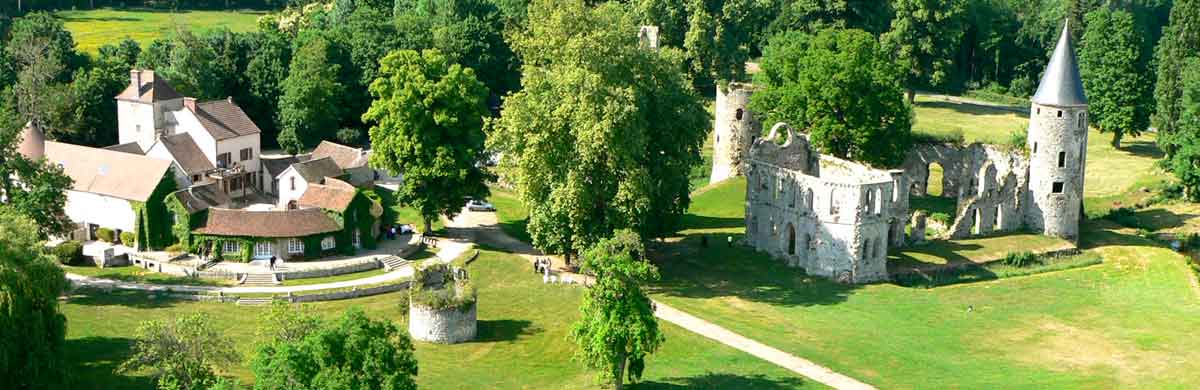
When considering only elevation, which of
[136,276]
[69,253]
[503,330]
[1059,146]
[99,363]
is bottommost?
[99,363]

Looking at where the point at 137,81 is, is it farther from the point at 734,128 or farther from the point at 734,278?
the point at 734,278

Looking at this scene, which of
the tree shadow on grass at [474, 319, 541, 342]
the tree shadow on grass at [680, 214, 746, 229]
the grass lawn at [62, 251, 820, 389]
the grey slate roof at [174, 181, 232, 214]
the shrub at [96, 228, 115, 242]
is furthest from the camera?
the tree shadow on grass at [680, 214, 746, 229]

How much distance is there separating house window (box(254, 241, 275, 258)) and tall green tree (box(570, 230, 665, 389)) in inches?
945

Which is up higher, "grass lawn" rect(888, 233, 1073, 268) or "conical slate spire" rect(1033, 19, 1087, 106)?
"conical slate spire" rect(1033, 19, 1087, 106)

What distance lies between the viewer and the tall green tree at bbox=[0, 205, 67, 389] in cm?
5134

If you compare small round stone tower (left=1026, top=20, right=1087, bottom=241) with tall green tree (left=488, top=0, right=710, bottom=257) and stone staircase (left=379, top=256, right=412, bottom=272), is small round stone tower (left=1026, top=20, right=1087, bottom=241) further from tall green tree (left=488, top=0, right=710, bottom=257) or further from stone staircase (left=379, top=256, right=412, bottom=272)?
stone staircase (left=379, top=256, right=412, bottom=272)

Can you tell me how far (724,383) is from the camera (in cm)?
5647

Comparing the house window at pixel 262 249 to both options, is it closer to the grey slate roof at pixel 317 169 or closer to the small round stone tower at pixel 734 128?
the grey slate roof at pixel 317 169

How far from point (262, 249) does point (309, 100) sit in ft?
77.0

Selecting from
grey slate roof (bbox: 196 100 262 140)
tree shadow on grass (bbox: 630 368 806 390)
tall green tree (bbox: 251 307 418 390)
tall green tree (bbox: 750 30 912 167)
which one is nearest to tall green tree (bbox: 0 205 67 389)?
tall green tree (bbox: 251 307 418 390)

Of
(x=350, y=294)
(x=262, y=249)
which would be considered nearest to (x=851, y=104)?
(x=350, y=294)

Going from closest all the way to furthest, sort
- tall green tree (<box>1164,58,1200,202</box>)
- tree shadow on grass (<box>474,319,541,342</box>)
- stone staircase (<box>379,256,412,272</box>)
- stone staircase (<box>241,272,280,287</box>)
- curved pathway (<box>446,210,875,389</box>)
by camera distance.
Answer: curved pathway (<box>446,210,875,389</box>) → tree shadow on grass (<box>474,319,541,342</box>) → stone staircase (<box>241,272,280,287</box>) → stone staircase (<box>379,256,412,272</box>) → tall green tree (<box>1164,58,1200,202</box>)

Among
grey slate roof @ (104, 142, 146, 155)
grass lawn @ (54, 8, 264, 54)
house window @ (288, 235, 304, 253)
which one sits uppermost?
grass lawn @ (54, 8, 264, 54)

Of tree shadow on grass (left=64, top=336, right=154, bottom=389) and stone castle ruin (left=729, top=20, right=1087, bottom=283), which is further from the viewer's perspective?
stone castle ruin (left=729, top=20, right=1087, bottom=283)
